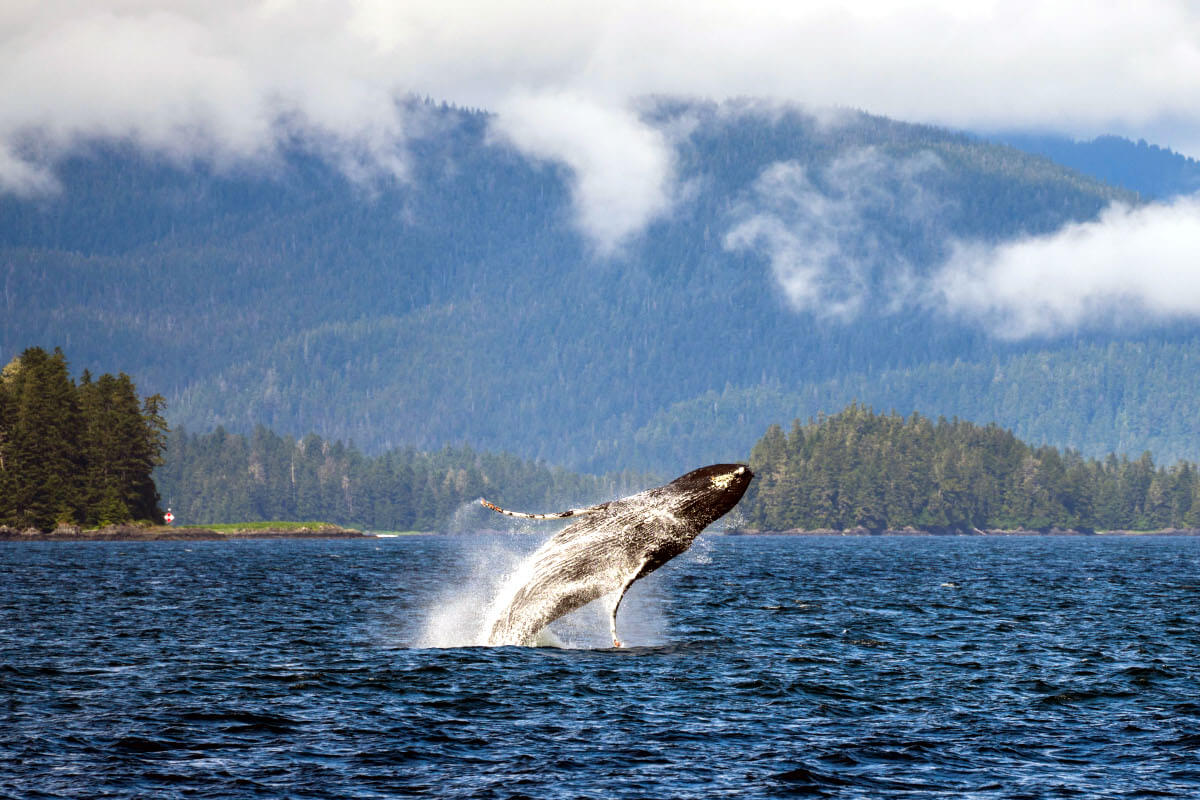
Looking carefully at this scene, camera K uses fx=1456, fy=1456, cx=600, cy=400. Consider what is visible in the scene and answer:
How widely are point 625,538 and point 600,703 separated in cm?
396

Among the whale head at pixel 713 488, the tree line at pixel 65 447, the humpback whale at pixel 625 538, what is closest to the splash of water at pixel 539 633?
the humpback whale at pixel 625 538

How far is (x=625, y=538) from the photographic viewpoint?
1371 inches

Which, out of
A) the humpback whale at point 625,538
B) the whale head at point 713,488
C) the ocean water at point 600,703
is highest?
the whale head at point 713,488

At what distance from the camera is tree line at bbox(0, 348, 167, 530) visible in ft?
596

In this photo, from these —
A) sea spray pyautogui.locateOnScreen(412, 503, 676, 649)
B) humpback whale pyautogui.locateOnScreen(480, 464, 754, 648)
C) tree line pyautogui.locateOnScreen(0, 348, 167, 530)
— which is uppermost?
tree line pyautogui.locateOnScreen(0, 348, 167, 530)

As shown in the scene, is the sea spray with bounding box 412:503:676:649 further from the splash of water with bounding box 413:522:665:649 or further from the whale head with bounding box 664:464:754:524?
the whale head with bounding box 664:464:754:524

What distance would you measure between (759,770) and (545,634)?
17.2 meters

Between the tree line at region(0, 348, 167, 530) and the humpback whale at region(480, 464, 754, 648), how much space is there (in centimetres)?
15244

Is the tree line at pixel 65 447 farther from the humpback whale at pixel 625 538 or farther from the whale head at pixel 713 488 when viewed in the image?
the whale head at pixel 713 488

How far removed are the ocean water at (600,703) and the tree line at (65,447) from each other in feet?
406

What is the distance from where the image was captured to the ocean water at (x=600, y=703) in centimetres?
2683

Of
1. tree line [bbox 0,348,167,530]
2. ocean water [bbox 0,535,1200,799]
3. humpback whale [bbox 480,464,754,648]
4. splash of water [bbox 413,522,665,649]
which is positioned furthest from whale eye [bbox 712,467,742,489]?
tree line [bbox 0,348,167,530]

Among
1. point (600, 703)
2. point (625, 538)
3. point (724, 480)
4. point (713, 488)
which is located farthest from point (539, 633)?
point (724, 480)

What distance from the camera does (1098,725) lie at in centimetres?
3300
